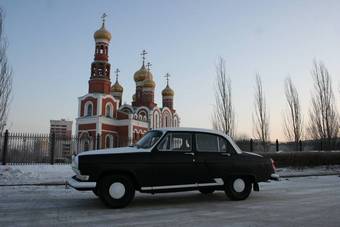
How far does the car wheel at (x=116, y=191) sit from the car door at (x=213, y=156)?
1.81 metres

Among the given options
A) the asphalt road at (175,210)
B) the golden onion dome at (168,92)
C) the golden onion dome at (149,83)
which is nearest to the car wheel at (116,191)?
the asphalt road at (175,210)

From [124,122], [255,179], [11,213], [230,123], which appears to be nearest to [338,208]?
[255,179]

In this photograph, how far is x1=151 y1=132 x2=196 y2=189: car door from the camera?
28.7 feet

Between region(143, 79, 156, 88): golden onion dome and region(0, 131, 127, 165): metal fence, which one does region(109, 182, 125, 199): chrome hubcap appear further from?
region(143, 79, 156, 88): golden onion dome

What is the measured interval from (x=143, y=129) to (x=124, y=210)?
53.1 meters

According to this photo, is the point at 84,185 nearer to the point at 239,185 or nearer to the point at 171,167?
the point at 171,167

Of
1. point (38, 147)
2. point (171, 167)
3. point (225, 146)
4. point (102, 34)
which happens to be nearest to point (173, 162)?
point (171, 167)

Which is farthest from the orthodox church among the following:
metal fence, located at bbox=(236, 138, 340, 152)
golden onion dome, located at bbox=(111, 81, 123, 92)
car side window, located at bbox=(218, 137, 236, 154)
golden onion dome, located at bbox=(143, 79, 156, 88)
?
car side window, located at bbox=(218, 137, 236, 154)

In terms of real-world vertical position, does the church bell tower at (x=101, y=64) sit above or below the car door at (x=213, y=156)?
above

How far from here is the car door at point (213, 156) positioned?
30.3 feet

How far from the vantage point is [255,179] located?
988 cm

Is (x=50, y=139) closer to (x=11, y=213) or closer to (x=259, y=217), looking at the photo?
(x=11, y=213)

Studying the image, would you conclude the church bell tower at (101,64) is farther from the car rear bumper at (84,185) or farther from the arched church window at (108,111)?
the car rear bumper at (84,185)

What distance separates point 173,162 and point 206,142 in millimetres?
1160
